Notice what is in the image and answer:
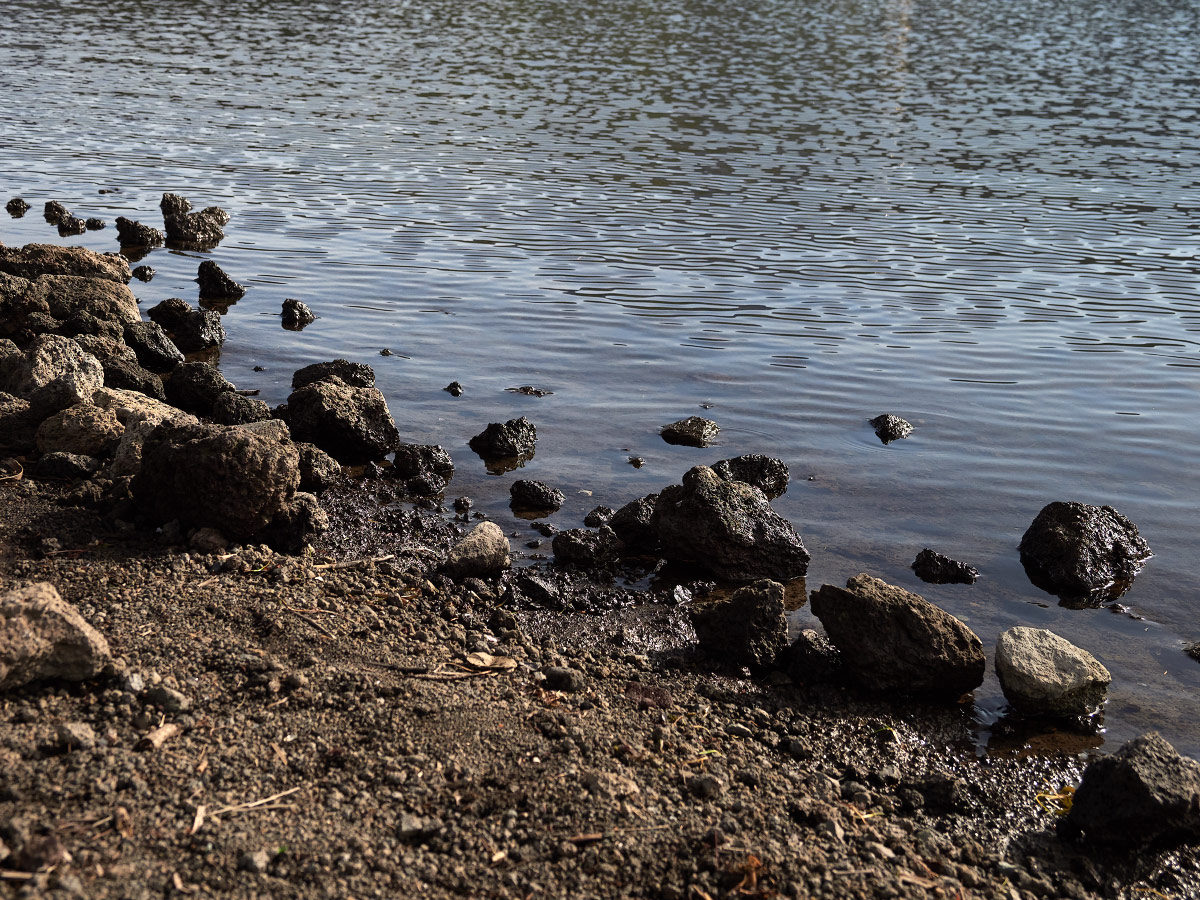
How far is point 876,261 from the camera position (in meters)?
16.3

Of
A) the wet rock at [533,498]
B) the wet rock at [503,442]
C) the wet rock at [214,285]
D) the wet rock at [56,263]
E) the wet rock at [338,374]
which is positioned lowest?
the wet rock at [533,498]

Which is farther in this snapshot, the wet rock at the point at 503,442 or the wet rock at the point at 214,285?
the wet rock at the point at 214,285

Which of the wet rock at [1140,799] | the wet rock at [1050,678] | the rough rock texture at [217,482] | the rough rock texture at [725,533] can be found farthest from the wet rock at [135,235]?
the wet rock at [1140,799]

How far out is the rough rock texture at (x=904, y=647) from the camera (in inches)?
231

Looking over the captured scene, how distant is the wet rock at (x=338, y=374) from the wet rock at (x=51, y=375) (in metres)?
1.85

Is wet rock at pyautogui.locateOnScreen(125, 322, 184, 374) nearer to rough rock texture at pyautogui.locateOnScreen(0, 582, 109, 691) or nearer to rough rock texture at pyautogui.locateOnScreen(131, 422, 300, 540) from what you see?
rough rock texture at pyautogui.locateOnScreen(131, 422, 300, 540)

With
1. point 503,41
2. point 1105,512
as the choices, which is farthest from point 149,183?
point 503,41

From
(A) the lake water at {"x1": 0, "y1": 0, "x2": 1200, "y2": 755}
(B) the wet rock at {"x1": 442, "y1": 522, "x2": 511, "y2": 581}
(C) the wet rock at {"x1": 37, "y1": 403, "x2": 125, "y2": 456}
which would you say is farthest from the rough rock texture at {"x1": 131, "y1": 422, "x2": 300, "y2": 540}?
(A) the lake water at {"x1": 0, "y1": 0, "x2": 1200, "y2": 755}

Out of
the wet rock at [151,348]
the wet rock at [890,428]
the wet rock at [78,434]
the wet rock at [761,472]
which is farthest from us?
the wet rock at [151,348]

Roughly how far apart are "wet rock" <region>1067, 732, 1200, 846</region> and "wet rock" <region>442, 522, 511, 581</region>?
3.66 meters

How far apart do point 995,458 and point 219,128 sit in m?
22.7

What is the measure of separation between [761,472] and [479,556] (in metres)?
2.81

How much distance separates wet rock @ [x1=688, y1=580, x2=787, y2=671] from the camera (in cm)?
604

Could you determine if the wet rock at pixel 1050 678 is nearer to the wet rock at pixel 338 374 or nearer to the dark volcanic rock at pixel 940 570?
the dark volcanic rock at pixel 940 570
